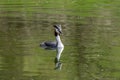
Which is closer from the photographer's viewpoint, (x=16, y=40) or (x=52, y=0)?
(x=16, y=40)

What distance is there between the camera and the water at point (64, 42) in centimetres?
2155

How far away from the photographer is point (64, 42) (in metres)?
28.6

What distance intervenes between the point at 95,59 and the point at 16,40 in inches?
226

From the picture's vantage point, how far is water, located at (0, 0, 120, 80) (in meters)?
21.5

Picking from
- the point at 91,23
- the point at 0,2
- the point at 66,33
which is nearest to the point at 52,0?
the point at 0,2

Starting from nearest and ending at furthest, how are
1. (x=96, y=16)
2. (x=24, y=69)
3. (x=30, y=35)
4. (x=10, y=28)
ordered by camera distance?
1. (x=24, y=69)
2. (x=30, y=35)
3. (x=10, y=28)
4. (x=96, y=16)

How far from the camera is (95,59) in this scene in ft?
78.6

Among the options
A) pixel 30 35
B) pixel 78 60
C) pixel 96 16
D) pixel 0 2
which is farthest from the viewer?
pixel 0 2

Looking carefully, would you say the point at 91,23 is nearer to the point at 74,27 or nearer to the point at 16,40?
the point at 74,27

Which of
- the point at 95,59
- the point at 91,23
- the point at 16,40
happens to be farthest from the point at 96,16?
the point at 95,59

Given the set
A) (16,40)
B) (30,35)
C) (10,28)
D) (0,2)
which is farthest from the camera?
(0,2)

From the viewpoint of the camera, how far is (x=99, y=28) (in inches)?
1320

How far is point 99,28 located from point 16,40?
6.86 m

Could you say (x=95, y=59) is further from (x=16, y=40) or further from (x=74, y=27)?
(x=74, y=27)
